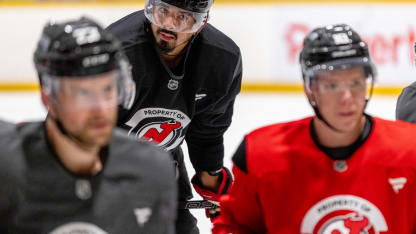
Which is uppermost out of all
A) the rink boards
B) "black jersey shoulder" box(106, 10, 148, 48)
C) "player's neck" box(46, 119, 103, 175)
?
"player's neck" box(46, 119, 103, 175)

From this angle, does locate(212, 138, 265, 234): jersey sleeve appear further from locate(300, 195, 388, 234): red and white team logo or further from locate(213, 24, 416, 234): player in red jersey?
locate(300, 195, 388, 234): red and white team logo

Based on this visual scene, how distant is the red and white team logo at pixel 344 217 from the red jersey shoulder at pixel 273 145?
0.49 feet

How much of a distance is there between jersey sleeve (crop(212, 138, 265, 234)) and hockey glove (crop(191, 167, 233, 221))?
93 centimetres

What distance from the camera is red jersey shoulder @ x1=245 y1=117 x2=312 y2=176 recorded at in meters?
1.99

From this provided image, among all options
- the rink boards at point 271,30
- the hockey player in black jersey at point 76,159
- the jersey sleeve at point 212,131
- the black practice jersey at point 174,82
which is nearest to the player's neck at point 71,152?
the hockey player in black jersey at point 76,159

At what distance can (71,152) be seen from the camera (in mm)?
1733

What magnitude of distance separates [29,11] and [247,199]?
4328 mm

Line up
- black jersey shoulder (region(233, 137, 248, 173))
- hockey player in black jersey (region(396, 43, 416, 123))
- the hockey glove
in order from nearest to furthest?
1. black jersey shoulder (region(233, 137, 248, 173))
2. hockey player in black jersey (region(396, 43, 416, 123))
3. the hockey glove

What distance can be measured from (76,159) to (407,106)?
1274 millimetres

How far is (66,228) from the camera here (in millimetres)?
1721

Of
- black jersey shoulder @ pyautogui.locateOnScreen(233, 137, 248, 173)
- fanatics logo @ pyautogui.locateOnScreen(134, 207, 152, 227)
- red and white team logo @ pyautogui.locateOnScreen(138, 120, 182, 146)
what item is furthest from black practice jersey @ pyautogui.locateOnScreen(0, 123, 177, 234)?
red and white team logo @ pyautogui.locateOnScreen(138, 120, 182, 146)

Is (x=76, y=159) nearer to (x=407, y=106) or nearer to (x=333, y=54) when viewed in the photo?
(x=333, y=54)

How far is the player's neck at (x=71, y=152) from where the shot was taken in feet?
5.69

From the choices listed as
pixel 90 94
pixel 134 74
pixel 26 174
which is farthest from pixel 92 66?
pixel 134 74
